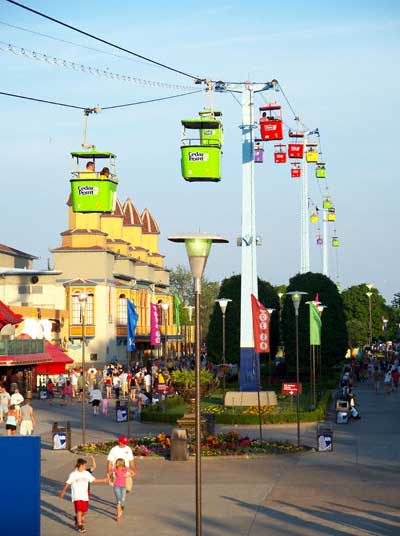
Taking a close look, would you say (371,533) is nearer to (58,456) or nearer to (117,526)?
(117,526)

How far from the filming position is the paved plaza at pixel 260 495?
19797 mm

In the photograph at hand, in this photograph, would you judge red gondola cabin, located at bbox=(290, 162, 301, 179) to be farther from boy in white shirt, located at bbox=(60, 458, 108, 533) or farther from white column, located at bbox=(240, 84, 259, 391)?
boy in white shirt, located at bbox=(60, 458, 108, 533)

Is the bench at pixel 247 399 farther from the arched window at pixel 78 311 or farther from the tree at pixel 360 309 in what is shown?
the tree at pixel 360 309

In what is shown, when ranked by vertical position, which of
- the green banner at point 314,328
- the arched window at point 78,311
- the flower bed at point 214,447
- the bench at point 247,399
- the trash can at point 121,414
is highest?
the arched window at point 78,311

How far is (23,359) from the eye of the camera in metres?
44.8

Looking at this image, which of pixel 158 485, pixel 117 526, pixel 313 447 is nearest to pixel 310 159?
pixel 313 447

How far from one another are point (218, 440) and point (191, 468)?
338 centimetres

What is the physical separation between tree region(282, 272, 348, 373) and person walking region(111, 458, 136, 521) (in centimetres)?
5119

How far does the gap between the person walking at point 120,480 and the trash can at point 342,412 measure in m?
20.1

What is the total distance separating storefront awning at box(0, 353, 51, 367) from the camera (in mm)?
43625

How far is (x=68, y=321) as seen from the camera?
8194 centimetres

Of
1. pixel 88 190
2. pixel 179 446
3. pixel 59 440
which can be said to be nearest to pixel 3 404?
pixel 59 440

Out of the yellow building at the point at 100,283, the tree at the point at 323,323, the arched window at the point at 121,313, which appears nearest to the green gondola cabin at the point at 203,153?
the tree at the point at 323,323

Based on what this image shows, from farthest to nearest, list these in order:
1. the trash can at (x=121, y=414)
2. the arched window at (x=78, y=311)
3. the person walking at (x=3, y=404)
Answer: the arched window at (x=78, y=311) → the trash can at (x=121, y=414) → the person walking at (x=3, y=404)
